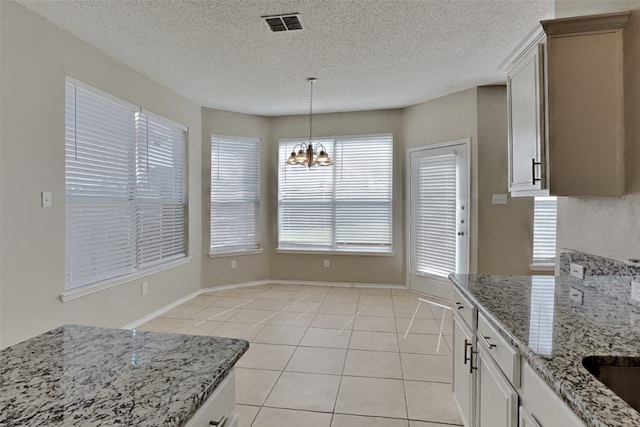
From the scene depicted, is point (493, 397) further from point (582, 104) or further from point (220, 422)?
point (582, 104)

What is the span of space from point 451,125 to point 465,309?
3.23 meters

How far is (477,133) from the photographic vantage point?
162 inches

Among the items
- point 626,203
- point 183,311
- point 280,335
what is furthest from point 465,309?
point 183,311

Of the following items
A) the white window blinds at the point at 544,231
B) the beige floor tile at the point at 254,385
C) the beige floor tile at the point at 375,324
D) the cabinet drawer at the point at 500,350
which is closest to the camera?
the cabinet drawer at the point at 500,350

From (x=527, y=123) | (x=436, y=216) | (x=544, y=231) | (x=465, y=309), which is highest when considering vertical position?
(x=527, y=123)

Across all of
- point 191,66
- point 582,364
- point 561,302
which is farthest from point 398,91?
point 582,364

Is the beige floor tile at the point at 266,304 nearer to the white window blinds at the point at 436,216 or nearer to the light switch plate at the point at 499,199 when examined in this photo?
the white window blinds at the point at 436,216

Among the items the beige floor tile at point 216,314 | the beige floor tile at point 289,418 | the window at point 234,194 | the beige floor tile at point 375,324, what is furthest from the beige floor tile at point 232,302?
the beige floor tile at point 289,418

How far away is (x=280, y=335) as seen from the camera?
3.39m

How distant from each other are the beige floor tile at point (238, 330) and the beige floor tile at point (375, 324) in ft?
3.54

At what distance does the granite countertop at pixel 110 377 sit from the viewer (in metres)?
0.72

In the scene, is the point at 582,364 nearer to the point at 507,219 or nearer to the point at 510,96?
the point at 510,96

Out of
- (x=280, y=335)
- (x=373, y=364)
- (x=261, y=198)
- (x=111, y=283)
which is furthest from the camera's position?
(x=261, y=198)

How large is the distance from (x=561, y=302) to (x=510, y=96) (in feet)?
4.41
